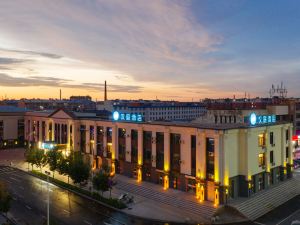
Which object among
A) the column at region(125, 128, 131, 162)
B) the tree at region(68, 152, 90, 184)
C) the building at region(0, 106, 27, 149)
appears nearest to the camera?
the tree at region(68, 152, 90, 184)

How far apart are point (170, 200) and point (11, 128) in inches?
3423

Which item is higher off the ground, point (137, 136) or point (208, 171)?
point (137, 136)

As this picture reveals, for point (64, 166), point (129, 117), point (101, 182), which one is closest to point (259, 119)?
point (129, 117)

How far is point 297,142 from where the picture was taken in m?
109

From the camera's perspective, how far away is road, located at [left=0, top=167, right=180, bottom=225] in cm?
5059

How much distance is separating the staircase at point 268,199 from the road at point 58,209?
1705cm

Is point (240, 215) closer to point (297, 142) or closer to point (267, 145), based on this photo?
point (267, 145)

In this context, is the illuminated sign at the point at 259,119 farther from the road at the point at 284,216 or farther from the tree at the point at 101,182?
the tree at the point at 101,182

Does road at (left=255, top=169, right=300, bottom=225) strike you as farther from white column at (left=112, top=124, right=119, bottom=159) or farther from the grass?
white column at (left=112, top=124, right=119, bottom=159)

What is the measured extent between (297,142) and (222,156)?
6482cm

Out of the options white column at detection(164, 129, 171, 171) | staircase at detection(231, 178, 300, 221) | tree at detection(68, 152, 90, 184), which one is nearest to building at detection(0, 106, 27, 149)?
tree at detection(68, 152, 90, 184)

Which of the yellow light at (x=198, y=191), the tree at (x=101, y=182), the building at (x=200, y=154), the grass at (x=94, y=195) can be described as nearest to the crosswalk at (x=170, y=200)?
the yellow light at (x=198, y=191)

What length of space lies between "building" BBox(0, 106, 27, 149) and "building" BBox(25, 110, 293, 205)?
166ft

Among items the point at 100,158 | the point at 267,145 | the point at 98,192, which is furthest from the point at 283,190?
the point at 100,158
